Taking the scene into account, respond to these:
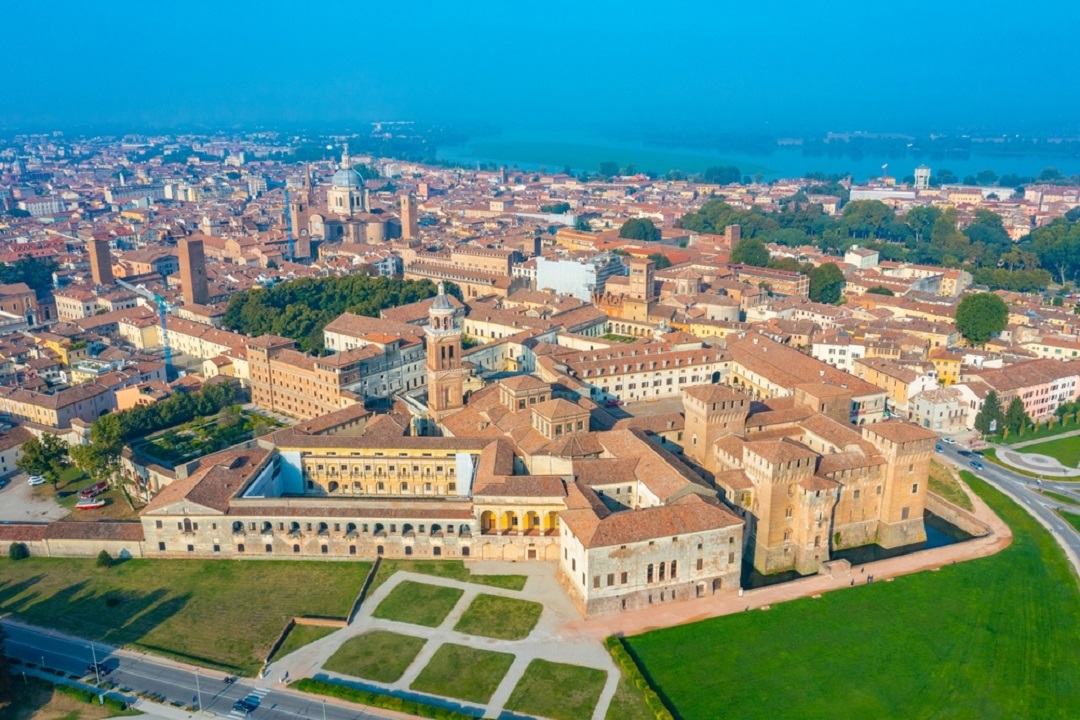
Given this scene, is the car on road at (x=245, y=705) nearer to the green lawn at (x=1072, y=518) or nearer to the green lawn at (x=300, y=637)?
the green lawn at (x=300, y=637)

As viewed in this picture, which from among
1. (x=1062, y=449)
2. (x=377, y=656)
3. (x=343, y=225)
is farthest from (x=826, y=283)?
(x=343, y=225)

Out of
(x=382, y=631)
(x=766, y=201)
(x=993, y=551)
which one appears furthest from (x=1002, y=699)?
(x=766, y=201)

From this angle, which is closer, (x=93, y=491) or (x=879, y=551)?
(x=879, y=551)

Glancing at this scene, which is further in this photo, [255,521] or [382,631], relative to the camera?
[255,521]

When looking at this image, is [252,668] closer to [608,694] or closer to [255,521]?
[255,521]

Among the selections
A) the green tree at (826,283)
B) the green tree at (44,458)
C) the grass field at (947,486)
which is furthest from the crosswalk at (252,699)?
the green tree at (826,283)

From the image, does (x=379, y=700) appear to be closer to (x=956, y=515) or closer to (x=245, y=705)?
(x=245, y=705)

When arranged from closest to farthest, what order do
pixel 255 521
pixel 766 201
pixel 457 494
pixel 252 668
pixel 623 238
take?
1. pixel 252 668
2. pixel 255 521
3. pixel 457 494
4. pixel 623 238
5. pixel 766 201
